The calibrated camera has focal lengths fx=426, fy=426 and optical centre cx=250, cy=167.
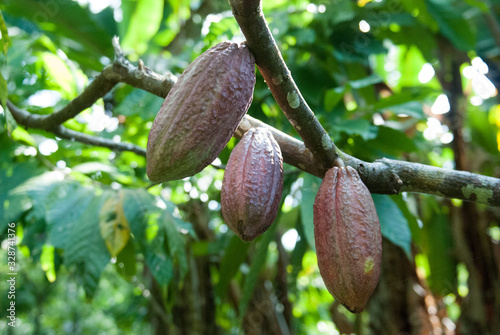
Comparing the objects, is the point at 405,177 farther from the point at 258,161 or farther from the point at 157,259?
the point at 157,259

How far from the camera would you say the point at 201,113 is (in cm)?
60

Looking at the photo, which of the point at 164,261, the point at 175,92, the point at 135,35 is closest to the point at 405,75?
the point at 135,35

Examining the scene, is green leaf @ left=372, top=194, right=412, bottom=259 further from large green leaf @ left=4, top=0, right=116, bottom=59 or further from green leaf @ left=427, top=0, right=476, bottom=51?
large green leaf @ left=4, top=0, right=116, bottom=59

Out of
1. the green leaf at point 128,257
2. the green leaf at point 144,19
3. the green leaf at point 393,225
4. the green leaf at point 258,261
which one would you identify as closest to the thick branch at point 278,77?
the green leaf at point 393,225

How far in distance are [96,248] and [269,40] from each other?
970mm

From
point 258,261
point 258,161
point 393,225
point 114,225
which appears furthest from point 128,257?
point 258,161

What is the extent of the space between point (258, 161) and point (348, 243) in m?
0.17

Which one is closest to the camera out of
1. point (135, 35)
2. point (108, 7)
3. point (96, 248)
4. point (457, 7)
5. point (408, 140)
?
point (96, 248)

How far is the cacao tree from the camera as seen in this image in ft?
2.04

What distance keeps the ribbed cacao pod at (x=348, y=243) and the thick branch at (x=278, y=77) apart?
0.10 meters

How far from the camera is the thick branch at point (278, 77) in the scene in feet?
1.95

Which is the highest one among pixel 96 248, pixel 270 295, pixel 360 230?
pixel 360 230

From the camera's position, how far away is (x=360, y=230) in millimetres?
614

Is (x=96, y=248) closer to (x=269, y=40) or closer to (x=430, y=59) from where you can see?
(x=269, y=40)
